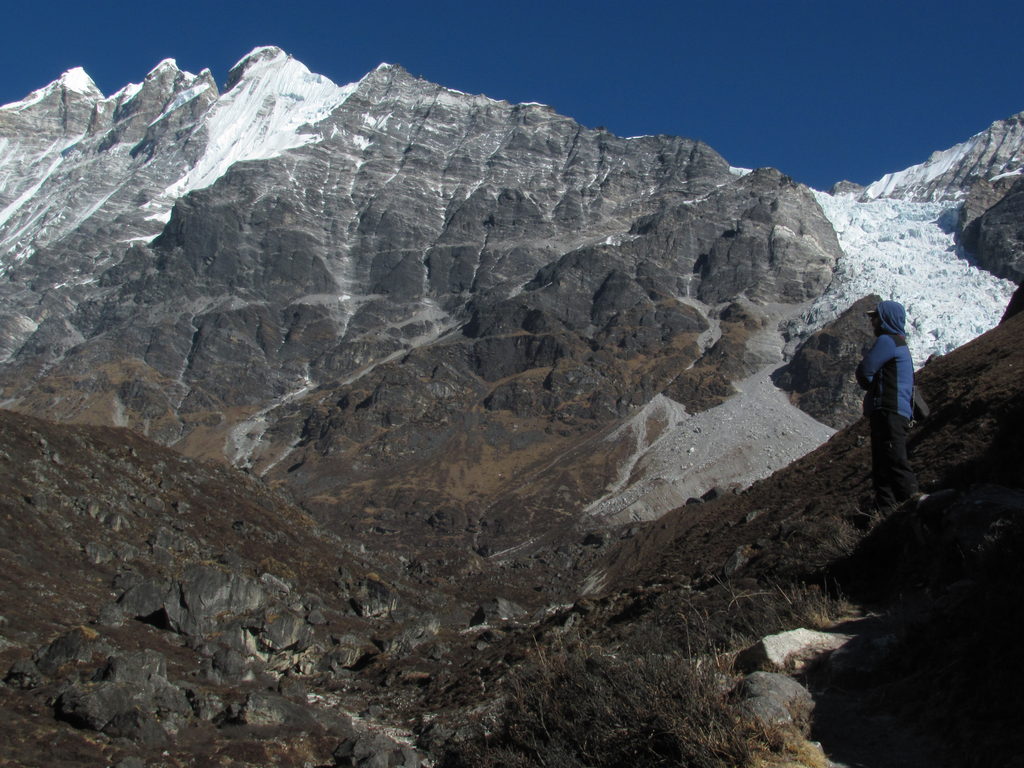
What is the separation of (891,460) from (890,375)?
3.40 ft

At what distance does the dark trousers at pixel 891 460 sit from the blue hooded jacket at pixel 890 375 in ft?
0.41

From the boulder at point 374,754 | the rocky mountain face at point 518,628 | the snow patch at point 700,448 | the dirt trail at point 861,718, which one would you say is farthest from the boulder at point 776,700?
the snow patch at point 700,448

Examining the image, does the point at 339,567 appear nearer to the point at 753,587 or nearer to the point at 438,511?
the point at 753,587

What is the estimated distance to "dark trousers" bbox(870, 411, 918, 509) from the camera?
1027 cm

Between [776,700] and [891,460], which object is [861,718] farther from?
[891,460]

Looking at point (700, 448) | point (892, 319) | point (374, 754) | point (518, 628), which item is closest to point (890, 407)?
point (892, 319)

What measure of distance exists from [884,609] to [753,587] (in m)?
3.64

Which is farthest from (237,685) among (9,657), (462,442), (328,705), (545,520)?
(462,442)

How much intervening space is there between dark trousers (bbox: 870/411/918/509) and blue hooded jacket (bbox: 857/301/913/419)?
124mm

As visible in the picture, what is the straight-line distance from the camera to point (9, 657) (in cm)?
2292

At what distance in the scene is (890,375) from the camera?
10.3 m

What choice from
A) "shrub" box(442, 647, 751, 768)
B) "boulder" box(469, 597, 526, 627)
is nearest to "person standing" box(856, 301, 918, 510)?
"shrub" box(442, 647, 751, 768)

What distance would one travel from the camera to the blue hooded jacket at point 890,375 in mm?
10273

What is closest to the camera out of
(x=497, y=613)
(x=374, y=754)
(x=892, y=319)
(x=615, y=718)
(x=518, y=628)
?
(x=615, y=718)
